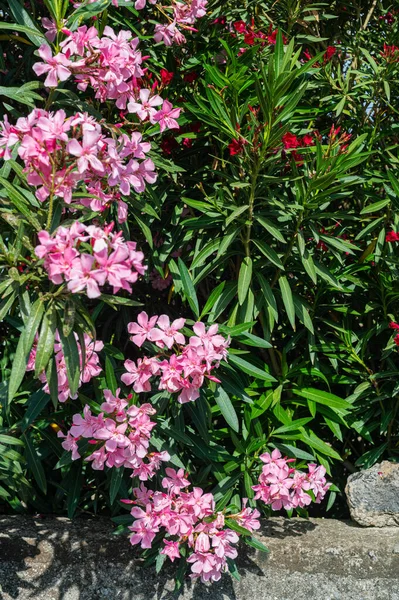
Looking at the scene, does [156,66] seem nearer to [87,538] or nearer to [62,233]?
[62,233]

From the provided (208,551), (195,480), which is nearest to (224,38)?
(195,480)

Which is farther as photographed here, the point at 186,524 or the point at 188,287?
the point at 188,287

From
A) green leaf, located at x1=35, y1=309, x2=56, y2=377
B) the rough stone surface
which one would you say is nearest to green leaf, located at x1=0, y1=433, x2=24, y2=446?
green leaf, located at x1=35, y1=309, x2=56, y2=377

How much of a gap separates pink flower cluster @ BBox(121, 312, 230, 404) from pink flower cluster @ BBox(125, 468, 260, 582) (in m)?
0.33

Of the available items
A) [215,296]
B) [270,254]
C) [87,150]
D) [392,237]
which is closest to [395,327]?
[392,237]

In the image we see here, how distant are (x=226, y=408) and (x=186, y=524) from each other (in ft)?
1.18

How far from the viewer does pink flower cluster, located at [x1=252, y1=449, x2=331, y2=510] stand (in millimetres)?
2264

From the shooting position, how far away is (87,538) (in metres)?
2.45

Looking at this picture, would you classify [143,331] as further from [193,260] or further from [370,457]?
[370,457]

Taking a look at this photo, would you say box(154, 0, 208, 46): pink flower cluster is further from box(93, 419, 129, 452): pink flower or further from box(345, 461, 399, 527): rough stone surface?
box(345, 461, 399, 527): rough stone surface

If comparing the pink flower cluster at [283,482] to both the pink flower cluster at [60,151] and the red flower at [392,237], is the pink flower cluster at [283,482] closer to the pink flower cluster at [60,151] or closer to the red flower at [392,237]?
the red flower at [392,237]

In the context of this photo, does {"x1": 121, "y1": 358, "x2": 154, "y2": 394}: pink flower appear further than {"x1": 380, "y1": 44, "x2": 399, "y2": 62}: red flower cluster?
No

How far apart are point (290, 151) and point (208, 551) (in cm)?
125

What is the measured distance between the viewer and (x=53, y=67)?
69.4 inches
